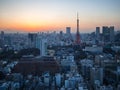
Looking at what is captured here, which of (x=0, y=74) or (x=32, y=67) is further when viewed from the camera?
(x=32, y=67)

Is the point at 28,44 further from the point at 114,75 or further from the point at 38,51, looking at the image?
the point at 114,75

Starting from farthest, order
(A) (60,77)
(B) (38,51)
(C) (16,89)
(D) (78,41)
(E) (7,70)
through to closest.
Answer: (D) (78,41), (B) (38,51), (E) (7,70), (A) (60,77), (C) (16,89)

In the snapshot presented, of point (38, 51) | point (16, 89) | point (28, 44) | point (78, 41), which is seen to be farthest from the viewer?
point (78, 41)

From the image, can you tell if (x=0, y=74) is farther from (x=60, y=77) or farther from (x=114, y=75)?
(x=114, y=75)

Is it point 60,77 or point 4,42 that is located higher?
point 4,42

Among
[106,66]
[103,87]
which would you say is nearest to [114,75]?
[106,66]

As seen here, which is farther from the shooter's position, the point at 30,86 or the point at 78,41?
the point at 78,41

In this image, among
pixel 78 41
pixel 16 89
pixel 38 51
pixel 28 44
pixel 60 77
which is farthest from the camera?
pixel 78 41

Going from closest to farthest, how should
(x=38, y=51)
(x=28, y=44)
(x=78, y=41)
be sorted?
(x=38, y=51) < (x=28, y=44) < (x=78, y=41)

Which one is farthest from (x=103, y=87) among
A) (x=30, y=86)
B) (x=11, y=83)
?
(x=11, y=83)
